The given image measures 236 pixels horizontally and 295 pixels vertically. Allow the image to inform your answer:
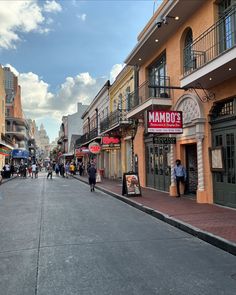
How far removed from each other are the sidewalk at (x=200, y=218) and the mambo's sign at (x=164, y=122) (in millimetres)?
2901

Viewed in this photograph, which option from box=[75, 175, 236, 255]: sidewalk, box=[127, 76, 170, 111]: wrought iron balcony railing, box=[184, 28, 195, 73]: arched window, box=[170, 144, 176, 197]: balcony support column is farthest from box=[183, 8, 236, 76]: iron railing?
box=[75, 175, 236, 255]: sidewalk

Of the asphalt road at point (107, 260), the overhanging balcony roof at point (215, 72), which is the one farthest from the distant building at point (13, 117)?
the asphalt road at point (107, 260)

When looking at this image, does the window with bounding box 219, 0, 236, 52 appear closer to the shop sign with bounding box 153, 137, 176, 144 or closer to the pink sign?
the shop sign with bounding box 153, 137, 176, 144

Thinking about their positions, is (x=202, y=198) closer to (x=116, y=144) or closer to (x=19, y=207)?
(x=19, y=207)

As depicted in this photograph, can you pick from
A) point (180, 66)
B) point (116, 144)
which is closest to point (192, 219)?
point (180, 66)

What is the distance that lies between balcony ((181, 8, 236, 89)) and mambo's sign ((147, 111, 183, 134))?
5.72ft

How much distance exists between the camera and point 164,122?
521 inches

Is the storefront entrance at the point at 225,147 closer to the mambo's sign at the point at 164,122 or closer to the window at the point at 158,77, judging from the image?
the mambo's sign at the point at 164,122

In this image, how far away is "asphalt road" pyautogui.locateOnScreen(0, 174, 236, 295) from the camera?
4410mm

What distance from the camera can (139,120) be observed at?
1981 centimetres

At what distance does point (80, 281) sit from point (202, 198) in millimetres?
8407

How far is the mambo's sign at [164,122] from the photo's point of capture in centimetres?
1305

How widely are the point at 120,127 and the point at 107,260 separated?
1878 centimetres

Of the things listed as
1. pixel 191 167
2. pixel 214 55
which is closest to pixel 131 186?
pixel 191 167
